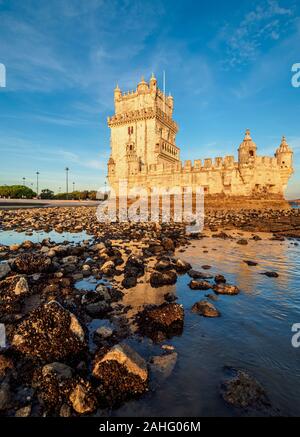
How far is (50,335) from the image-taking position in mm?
3383

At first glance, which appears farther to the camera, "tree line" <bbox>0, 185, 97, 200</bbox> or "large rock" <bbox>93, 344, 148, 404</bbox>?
"tree line" <bbox>0, 185, 97, 200</bbox>

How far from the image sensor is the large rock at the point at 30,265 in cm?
669

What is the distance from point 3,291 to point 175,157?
177ft

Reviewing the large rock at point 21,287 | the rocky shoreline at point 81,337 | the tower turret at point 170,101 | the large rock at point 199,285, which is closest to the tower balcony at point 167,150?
the tower turret at point 170,101

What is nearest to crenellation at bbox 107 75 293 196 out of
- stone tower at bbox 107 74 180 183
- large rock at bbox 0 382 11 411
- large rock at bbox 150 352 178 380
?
stone tower at bbox 107 74 180 183

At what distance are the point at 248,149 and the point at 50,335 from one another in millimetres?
31658

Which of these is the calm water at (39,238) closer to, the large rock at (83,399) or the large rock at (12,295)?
the large rock at (12,295)

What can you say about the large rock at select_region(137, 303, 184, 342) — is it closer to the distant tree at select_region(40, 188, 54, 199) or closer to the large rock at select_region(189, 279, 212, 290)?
the large rock at select_region(189, 279, 212, 290)

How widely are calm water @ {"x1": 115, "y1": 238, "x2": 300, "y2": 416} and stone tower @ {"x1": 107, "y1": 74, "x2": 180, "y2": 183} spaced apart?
39.6m

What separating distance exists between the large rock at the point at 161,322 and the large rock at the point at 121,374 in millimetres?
975

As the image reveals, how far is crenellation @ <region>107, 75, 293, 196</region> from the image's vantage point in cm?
3048
